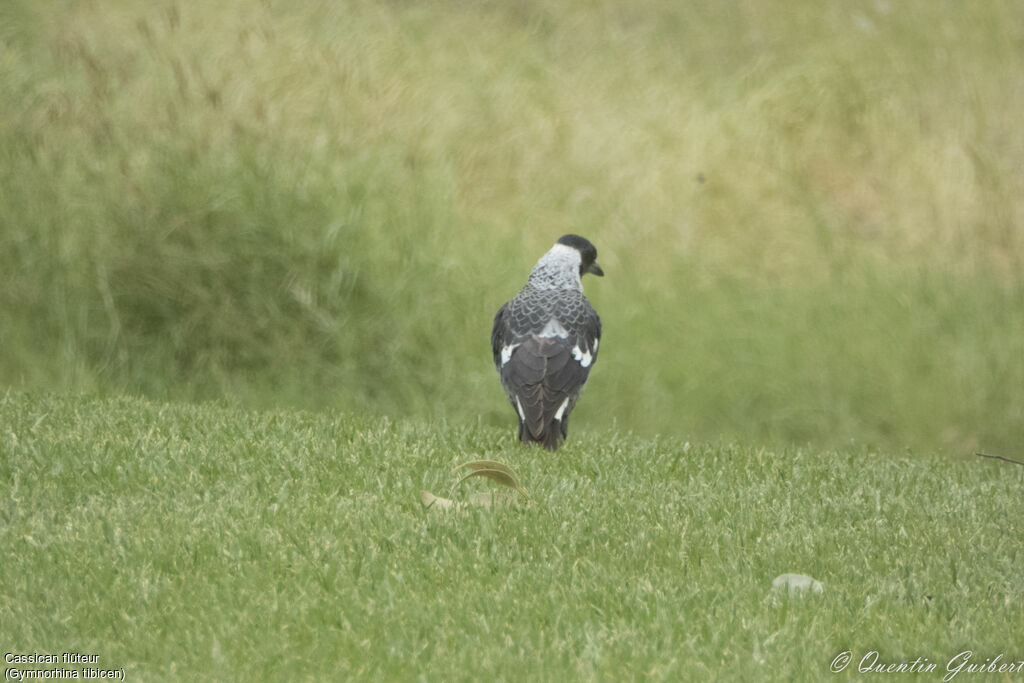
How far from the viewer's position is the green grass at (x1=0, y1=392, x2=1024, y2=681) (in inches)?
161

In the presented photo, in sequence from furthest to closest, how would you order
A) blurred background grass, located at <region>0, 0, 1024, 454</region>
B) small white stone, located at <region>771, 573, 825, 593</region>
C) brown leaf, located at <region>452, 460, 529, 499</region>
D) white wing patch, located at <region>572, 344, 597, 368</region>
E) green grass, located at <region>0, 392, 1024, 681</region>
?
blurred background grass, located at <region>0, 0, 1024, 454</region> < white wing patch, located at <region>572, 344, 597, 368</region> < brown leaf, located at <region>452, 460, 529, 499</region> < small white stone, located at <region>771, 573, 825, 593</region> < green grass, located at <region>0, 392, 1024, 681</region>

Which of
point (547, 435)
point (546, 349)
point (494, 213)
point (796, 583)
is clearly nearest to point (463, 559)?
point (796, 583)

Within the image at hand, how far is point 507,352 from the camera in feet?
23.9

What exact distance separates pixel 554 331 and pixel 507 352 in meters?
0.34

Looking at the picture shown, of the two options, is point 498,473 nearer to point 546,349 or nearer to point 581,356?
point 546,349

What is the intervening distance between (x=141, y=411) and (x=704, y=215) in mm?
5893

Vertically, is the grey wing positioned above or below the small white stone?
above

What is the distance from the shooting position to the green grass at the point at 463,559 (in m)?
Result: 4.09

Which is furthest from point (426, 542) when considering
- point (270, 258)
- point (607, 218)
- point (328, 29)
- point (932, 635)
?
point (328, 29)

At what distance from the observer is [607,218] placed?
1100 cm

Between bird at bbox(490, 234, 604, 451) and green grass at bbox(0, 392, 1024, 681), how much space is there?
0.85ft

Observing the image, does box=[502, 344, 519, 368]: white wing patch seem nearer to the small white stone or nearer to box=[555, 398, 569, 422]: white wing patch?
box=[555, 398, 569, 422]: white wing patch

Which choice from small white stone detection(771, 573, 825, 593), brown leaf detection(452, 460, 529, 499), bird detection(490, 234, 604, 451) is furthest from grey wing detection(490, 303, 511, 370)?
small white stone detection(771, 573, 825, 593)

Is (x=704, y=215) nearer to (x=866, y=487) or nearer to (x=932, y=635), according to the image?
(x=866, y=487)
